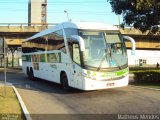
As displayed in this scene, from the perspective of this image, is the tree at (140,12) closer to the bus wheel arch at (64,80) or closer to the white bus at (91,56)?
the white bus at (91,56)

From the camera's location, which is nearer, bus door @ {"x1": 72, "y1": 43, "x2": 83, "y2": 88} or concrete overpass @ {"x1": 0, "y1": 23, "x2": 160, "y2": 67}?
bus door @ {"x1": 72, "y1": 43, "x2": 83, "y2": 88}

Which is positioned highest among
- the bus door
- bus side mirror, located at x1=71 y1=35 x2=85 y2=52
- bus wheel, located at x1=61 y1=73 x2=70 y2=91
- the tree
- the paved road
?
the tree

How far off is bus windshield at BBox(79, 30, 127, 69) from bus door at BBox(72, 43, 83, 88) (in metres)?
0.48

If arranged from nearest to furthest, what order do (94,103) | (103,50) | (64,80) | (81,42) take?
1. (94,103)
2. (81,42)
3. (103,50)
4. (64,80)

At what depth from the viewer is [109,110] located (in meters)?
13.0

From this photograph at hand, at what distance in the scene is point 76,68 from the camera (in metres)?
17.8

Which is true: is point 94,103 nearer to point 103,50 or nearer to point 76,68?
point 76,68

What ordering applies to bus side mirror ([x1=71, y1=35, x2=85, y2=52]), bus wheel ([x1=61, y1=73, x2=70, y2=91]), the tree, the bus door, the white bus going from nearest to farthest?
bus side mirror ([x1=71, y1=35, x2=85, y2=52]) < the white bus < the bus door < bus wheel ([x1=61, y1=73, x2=70, y2=91]) < the tree

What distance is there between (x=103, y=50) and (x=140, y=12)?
294 inches

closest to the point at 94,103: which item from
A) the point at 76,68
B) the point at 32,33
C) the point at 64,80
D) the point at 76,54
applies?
the point at 76,68

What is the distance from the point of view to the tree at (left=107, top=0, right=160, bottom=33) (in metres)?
22.8

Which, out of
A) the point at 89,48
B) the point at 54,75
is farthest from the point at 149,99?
the point at 54,75

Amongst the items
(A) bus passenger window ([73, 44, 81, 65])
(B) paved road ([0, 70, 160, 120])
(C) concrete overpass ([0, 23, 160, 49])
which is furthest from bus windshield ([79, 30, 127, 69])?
(C) concrete overpass ([0, 23, 160, 49])

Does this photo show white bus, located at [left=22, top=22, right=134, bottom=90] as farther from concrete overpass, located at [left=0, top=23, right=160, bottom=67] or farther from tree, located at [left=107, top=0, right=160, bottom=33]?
concrete overpass, located at [left=0, top=23, right=160, bottom=67]
